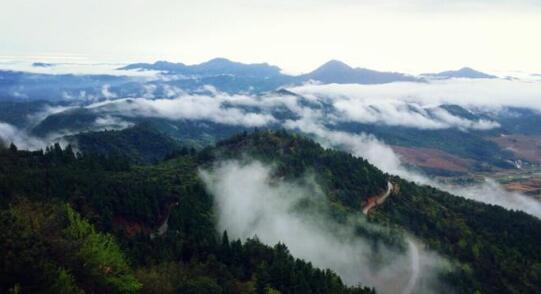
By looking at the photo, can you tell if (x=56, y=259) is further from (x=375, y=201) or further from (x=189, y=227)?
(x=375, y=201)

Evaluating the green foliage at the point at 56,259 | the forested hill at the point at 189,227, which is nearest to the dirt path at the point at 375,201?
the forested hill at the point at 189,227

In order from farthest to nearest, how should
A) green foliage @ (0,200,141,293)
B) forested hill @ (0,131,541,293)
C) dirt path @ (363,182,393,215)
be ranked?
dirt path @ (363,182,393,215) < forested hill @ (0,131,541,293) < green foliage @ (0,200,141,293)

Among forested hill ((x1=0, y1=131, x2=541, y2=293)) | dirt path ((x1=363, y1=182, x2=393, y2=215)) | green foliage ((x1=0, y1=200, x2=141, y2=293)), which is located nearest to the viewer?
green foliage ((x1=0, y1=200, x2=141, y2=293))

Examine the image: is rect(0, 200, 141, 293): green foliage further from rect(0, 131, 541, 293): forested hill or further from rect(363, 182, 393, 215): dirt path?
rect(363, 182, 393, 215): dirt path

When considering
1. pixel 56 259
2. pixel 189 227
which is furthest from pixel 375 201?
pixel 56 259

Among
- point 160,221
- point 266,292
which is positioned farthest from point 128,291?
point 160,221

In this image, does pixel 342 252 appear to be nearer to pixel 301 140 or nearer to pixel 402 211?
pixel 402 211

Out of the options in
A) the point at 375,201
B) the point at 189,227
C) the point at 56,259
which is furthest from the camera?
the point at 375,201

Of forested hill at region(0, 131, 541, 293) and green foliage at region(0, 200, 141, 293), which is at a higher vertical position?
green foliage at region(0, 200, 141, 293)

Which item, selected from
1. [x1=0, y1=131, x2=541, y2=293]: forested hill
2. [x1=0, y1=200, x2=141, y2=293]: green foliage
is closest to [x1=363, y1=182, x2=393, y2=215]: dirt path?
[x1=0, y1=131, x2=541, y2=293]: forested hill
